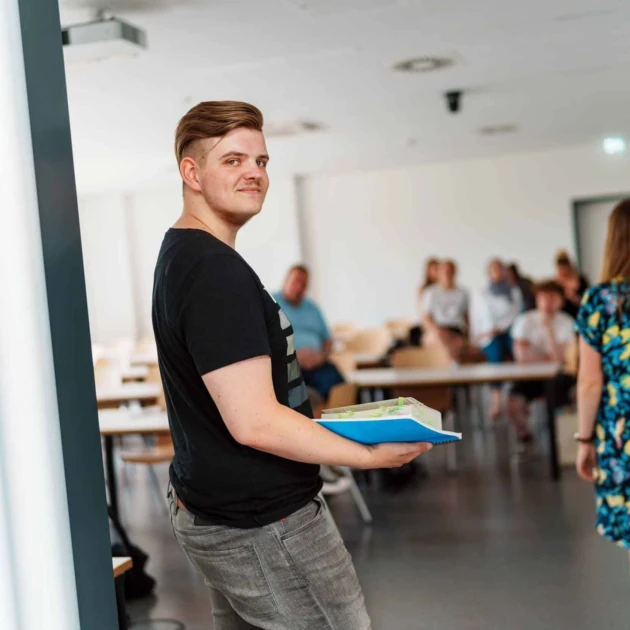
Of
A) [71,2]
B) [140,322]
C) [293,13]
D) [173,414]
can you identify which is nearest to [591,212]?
[140,322]

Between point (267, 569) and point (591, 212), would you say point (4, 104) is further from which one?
point (591, 212)

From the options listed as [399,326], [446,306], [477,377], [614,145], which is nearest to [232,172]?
[477,377]

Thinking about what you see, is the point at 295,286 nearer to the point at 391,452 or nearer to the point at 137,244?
the point at 391,452

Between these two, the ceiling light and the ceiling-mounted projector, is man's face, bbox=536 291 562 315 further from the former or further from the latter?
the ceiling light

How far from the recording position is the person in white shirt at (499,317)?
25.3 feet

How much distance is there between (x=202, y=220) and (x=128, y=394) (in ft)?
16.8

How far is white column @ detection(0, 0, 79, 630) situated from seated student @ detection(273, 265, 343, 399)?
13.9 ft

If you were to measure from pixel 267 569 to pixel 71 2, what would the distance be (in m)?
3.78

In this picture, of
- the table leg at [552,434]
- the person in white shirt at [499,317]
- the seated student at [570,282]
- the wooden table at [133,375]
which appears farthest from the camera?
the wooden table at [133,375]

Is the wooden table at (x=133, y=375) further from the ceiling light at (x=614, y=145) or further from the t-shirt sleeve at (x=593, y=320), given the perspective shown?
the ceiling light at (x=614, y=145)

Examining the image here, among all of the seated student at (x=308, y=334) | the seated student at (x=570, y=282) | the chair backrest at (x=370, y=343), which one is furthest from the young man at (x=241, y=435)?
the chair backrest at (x=370, y=343)

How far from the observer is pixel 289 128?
8.62 m

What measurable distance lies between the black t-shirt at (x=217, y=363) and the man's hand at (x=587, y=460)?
55.7 inches

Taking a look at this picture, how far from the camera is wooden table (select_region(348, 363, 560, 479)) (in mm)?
5715
